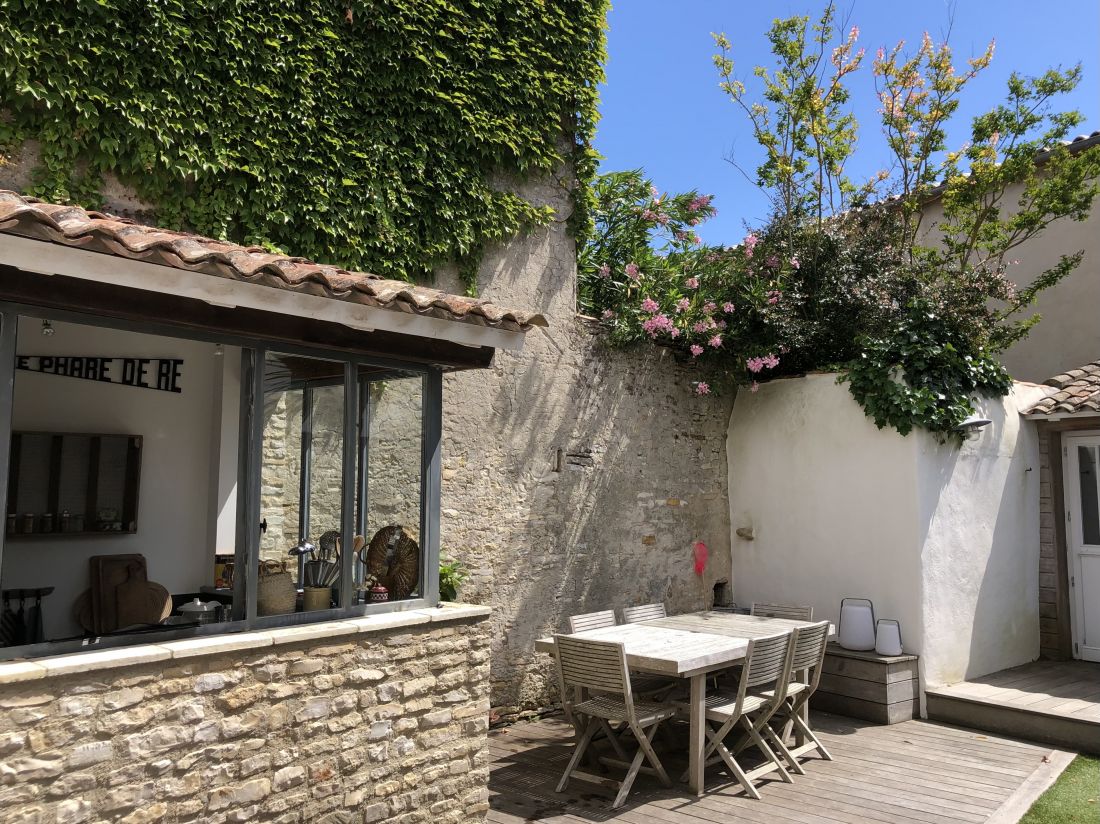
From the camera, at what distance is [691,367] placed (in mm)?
8336

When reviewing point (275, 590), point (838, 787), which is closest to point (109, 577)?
point (275, 590)

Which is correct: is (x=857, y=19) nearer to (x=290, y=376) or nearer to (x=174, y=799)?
(x=290, y=376)

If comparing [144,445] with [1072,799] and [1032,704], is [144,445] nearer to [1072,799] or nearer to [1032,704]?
[1072,799]

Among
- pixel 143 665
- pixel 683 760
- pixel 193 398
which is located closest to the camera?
pixel 143 665

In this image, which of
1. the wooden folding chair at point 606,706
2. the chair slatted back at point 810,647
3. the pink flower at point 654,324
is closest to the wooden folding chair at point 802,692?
the chair slatted back at point 810,647

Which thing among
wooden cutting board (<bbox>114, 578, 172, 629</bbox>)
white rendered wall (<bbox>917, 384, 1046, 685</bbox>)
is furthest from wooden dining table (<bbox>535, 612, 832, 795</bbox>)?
wooden cutting board (<bbox>114, 578, 172, 629</bbox>)

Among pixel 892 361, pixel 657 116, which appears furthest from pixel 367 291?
pixel 657 116

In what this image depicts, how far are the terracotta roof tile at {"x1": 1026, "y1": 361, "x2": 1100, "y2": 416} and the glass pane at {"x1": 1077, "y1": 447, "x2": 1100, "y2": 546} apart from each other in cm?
54

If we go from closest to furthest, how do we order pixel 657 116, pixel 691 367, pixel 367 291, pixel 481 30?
pixel 367 291, pixel 481 30, pixel 691 367, pixel 657 116

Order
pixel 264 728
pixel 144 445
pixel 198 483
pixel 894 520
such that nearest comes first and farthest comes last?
pixel 264 728 → pixel 144 445 → pixel 198 483 → pixel 894 520

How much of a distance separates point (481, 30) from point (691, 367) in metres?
3.69

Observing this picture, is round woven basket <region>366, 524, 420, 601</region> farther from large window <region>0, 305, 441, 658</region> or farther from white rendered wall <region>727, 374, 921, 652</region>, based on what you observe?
white rendered wall <region>727, 374, 921, 652</region>

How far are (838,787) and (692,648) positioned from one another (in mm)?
1257

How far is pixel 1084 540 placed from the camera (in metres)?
8.00
